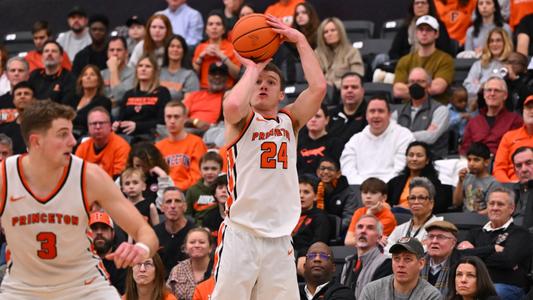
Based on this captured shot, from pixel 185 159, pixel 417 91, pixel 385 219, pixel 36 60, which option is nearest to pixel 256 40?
pixel 385 219

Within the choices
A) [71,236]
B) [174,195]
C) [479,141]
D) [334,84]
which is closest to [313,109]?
[71,236]

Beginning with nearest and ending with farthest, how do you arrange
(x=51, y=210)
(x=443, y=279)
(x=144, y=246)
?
(x=144, y=246)
(x=51, y=210)
(x=443, y=279)

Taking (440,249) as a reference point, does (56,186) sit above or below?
above

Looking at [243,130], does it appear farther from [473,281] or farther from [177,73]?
[177,73]

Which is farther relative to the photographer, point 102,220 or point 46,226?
point 102,220

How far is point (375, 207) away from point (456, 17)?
489 centimetres

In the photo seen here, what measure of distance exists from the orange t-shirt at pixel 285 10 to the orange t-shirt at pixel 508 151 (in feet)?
14.6

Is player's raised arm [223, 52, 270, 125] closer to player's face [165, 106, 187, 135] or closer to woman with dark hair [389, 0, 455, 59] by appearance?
player's face [165, 106, 187, 135]

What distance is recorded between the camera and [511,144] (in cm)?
1173

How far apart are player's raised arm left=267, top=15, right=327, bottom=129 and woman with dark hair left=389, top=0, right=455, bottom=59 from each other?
6.65 meters

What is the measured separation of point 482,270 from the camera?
927cm

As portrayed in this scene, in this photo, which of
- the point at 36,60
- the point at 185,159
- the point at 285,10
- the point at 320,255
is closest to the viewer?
the point at 320,255

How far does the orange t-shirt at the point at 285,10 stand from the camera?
51.0ft

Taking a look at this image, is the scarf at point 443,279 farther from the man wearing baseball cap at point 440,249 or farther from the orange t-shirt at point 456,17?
the orange t-shirt at point 456,17
